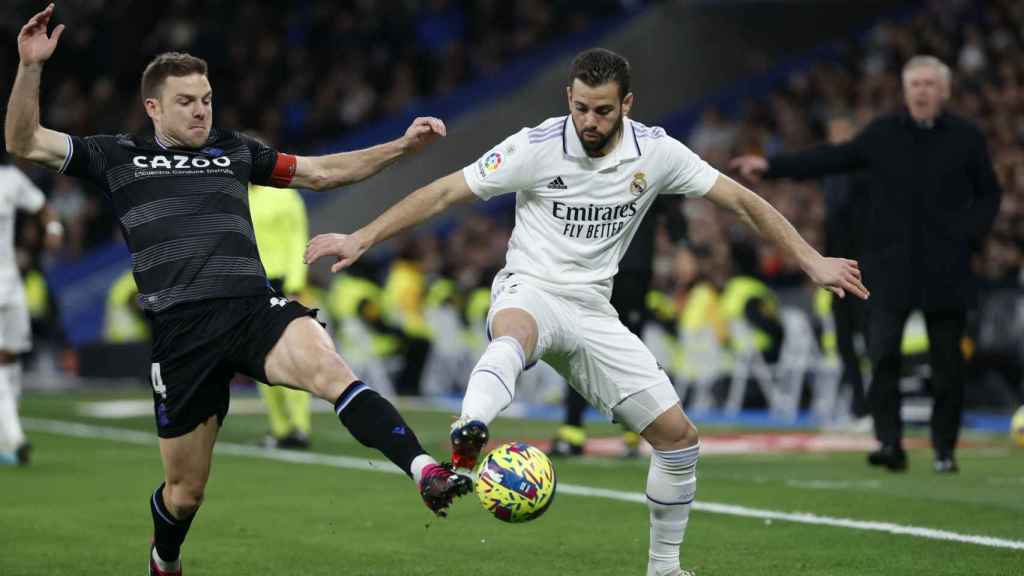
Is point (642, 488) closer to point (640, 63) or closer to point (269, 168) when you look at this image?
point (269, 168)

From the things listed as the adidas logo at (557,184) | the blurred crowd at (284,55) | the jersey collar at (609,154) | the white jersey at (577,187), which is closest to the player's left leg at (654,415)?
the white jersey at (577,187)

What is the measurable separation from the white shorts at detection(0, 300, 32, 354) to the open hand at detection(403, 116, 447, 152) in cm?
653

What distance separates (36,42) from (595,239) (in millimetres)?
2387

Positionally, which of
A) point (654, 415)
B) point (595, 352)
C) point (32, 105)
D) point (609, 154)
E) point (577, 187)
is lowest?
point (654, 415)

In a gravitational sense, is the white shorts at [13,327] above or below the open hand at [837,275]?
below

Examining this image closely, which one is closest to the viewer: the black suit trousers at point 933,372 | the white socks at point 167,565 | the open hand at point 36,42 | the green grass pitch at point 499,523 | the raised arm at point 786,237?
the open hand at point 36,42

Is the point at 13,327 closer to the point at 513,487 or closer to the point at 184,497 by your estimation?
the point at 184,497

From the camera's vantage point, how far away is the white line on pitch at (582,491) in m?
8.43

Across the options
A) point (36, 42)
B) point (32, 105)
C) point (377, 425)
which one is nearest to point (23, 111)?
point (32, 105)

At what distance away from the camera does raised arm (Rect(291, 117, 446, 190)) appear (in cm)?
727

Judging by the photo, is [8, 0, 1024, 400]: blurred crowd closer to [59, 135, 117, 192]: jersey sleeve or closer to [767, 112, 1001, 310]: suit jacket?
[767, 112, 1001, 310]: suit jacket

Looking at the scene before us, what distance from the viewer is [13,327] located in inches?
507

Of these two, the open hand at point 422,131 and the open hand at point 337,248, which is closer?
the open hand at point 337,248

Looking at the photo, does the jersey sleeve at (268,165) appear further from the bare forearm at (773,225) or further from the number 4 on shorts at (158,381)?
the bare forearm at (773,225)
